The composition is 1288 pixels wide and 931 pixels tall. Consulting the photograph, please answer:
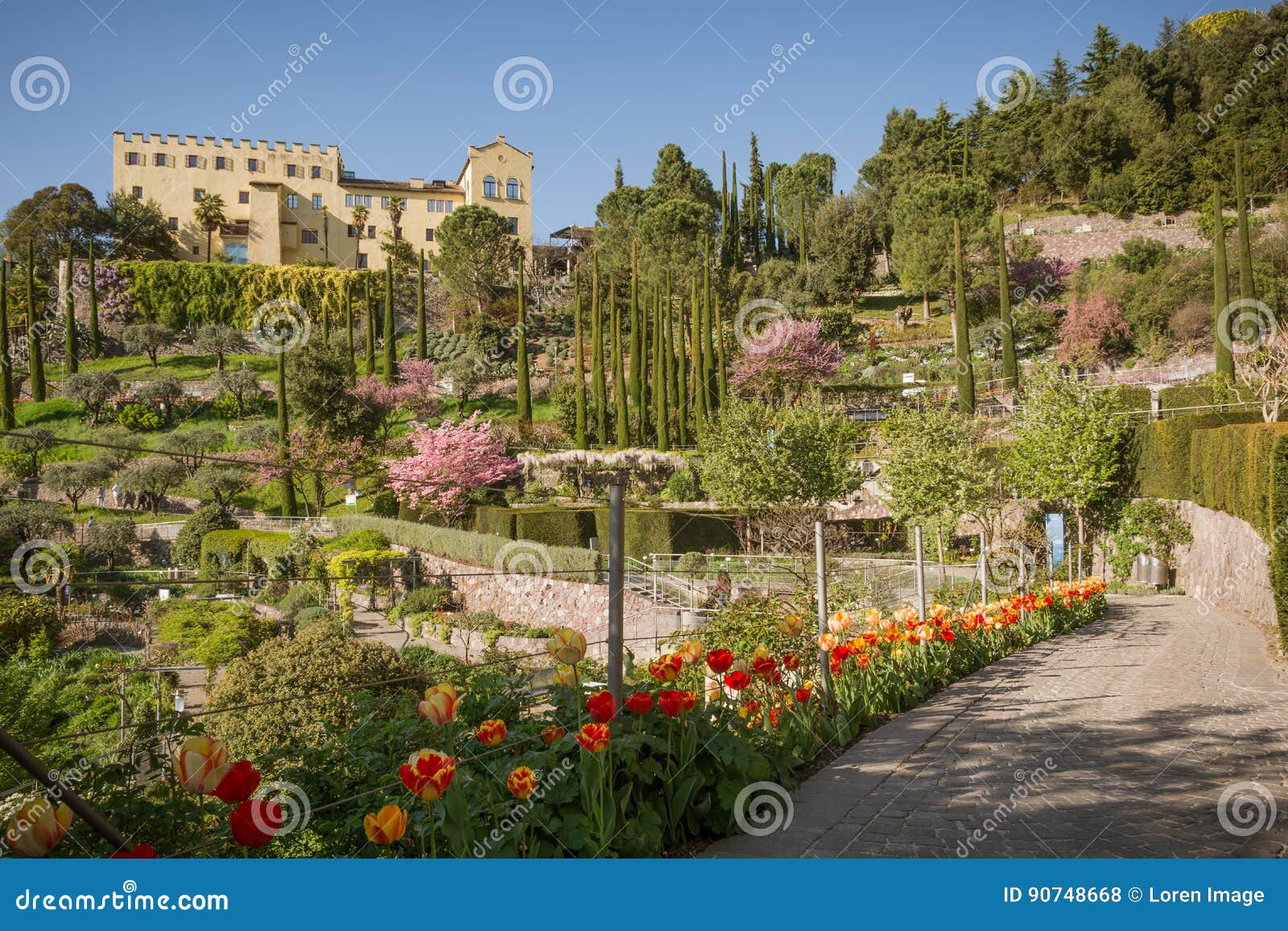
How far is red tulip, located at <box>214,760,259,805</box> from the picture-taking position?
2.09 meters

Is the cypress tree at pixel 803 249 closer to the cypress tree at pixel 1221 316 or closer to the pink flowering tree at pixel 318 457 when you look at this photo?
the cypress tree at pixel 1221 316

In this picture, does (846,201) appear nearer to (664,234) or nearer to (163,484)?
(664,234)

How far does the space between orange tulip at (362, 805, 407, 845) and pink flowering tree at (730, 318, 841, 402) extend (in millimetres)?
34319

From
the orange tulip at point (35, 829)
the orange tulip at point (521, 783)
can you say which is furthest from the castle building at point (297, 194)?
the orange tulip at point (35, 829)

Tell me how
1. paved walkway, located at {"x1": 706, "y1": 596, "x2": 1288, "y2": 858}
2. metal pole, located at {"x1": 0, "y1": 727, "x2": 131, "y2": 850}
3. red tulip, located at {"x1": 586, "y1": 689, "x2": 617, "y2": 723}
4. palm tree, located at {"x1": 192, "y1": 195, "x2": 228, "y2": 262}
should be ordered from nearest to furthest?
1. metal pole, located at {"x1": 0, "y1": 727, "x2": 131, "y2": 850}
2. red tulip, located at {"x1": 586, "y1": 689, "x2": 617, "y2": 723}
3. paved walkway, located at {"x1": 706, "y1": 596, "x2": 1288, "y2": 858}
4. palm tree, located at {"x1": 192, "y1": 195, "x2": 228, "y2": 262}

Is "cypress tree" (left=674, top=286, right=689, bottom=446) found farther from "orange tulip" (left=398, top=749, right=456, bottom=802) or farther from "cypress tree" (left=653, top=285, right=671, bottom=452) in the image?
"orange tulip" (left=398, top=749, right=456, bottom=802)

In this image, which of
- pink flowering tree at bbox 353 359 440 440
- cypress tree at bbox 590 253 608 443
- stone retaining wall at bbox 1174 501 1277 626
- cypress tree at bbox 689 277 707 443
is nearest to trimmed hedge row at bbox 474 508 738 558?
cypress tree at bbox 689 277 707 443

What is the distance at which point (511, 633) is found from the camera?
17.3 meters

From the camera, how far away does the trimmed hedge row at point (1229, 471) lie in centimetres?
780

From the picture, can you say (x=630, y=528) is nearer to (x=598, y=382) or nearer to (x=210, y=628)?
(x=210, y=628)

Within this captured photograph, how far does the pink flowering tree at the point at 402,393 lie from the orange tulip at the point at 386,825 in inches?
1123
